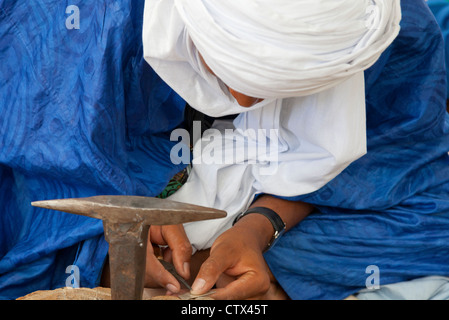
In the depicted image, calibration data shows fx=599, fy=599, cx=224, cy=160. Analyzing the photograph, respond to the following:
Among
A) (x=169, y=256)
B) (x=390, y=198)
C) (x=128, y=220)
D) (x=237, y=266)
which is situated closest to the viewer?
(x=128, y=220)

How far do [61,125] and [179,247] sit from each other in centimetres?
40

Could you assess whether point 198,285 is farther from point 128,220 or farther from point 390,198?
point 390,198

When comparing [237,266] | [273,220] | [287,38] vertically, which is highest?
[287,38]

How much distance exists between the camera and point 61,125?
1.40 meters

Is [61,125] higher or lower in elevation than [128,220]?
higher

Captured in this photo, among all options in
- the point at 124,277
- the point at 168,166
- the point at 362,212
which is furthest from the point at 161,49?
the point at 362,212

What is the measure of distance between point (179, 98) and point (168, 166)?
7.0 inches

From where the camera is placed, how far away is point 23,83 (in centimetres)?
142

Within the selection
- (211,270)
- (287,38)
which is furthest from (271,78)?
(211,270)

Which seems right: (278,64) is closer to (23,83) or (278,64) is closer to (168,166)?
(168,166)

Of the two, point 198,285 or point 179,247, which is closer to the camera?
point 198,285

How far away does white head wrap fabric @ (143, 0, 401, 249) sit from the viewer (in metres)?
1.13

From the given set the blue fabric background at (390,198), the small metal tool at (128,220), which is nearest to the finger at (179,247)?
the blue fabric background at (390,198)

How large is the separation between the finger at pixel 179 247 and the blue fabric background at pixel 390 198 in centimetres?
24
